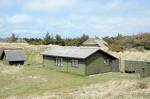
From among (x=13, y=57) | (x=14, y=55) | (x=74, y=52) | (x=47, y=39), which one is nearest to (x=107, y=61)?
(x=74, y=52)

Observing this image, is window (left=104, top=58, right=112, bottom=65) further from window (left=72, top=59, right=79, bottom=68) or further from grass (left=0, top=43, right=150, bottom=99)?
grass (left=0, top=43, right=150, bottom=99)

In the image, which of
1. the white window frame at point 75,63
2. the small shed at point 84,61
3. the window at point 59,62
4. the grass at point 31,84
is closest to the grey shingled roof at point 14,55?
the small shed at point 84,61

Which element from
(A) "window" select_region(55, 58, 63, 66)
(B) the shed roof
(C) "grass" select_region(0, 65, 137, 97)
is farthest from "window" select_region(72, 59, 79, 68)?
(C) "grass" select_region(0, 65, 137, 97)

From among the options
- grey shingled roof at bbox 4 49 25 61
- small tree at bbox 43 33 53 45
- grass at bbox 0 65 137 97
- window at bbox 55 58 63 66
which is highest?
small tree at bbox 43 33 53 45

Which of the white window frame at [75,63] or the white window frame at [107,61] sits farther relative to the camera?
the white window frame at [107,61]

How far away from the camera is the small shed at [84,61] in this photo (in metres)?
35.8

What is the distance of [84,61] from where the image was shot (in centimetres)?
3538

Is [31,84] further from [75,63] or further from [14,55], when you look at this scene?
[14,55]

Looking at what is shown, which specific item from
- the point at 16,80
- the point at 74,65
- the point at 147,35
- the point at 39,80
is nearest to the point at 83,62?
the point at 74,65

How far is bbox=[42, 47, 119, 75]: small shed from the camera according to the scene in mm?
35812

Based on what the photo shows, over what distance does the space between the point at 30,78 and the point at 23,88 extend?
6191mm

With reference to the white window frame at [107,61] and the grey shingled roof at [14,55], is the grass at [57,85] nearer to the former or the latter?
the grey shingled roof at [14,55]

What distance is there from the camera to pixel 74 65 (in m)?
37.6

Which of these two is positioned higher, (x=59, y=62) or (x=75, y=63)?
(x=75, y=63)
